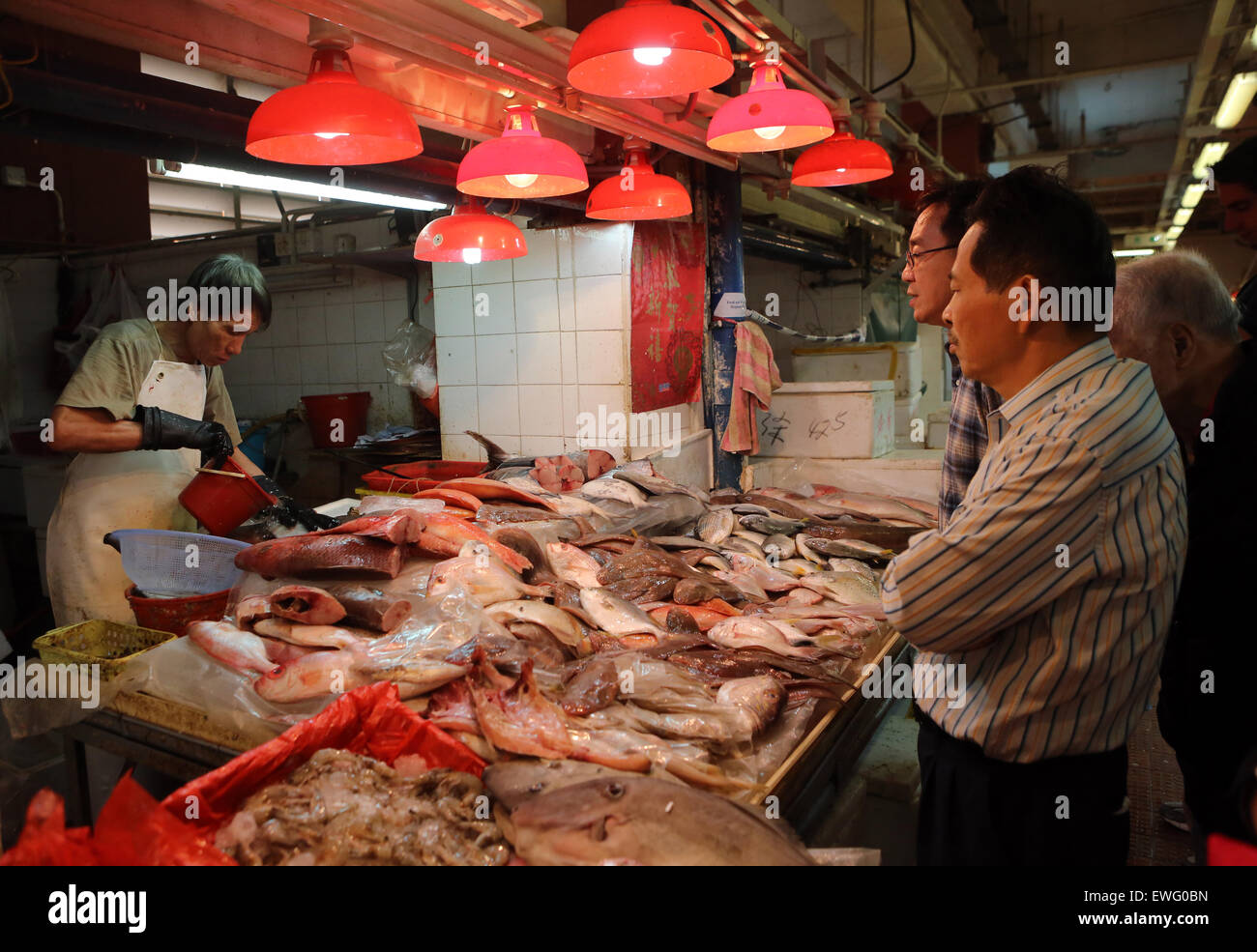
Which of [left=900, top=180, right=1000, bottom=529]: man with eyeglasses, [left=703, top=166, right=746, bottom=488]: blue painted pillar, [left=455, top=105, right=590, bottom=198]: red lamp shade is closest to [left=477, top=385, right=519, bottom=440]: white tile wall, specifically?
[left=703, top=166, right=746, bottom=488]: blue painted pillar

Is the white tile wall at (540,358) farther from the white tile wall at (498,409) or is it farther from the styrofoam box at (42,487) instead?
the styrofoam box at (42,487)

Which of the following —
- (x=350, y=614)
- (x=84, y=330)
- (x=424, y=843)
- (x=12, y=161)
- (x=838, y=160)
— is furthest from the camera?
(x=84, y=330)

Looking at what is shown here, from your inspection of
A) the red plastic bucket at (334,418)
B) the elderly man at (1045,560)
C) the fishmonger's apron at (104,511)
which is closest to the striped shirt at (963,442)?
the elderly man at (1045,560)

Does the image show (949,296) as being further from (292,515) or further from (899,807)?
(292,515)

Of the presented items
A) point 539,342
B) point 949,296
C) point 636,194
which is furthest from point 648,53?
point 539,342

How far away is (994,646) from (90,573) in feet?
13.5

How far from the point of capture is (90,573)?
3.96m

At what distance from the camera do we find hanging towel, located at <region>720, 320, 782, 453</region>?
6.78 metres

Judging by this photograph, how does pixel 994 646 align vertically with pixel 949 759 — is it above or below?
above

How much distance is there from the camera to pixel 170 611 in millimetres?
2896

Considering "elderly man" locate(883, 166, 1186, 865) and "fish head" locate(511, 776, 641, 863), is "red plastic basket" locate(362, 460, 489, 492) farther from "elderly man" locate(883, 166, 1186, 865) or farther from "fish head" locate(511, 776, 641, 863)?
"elderly man" locate(883, 166, 1186, 865)

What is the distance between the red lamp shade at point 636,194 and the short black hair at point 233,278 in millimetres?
1745
